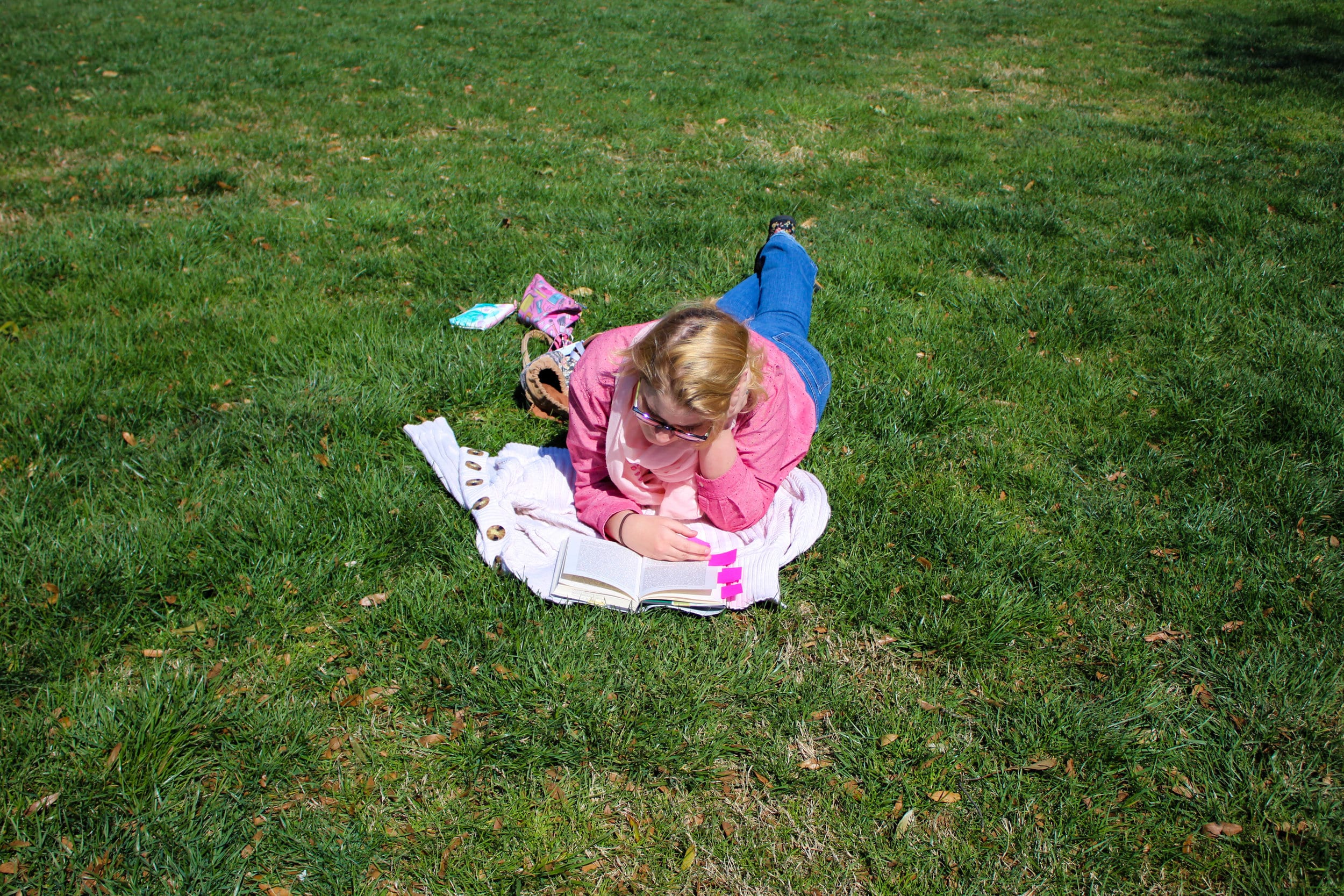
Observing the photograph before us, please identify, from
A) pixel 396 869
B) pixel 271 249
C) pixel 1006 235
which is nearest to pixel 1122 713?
pixel 396 869

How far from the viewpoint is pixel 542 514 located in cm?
Result: 320

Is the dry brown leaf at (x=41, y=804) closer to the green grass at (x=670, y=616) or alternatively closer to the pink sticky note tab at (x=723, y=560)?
the green grass at (x=670, y=616)

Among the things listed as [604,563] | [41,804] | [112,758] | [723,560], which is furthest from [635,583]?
[41,804]

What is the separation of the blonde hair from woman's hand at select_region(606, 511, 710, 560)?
55 centimetres

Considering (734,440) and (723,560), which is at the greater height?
(734,440)

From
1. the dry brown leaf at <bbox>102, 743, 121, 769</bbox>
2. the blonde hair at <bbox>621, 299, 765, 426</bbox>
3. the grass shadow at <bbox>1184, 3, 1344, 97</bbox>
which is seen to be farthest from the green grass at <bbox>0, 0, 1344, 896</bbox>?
the grass shadow at <bbox>1184, 3, 1344, 97</bbox>

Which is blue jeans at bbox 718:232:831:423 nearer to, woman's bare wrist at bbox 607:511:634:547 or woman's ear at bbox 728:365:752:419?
woman's ear at bbox 728:365:752:419

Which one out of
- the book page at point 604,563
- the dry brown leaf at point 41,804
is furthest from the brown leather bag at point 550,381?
the dry brown leaf at point 41,804

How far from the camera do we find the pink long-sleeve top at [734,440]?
300cm

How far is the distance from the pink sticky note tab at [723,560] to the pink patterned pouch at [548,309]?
177 cm

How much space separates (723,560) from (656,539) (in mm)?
281

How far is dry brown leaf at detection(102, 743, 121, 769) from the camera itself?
2.26m

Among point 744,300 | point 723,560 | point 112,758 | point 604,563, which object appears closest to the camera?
point 112,758

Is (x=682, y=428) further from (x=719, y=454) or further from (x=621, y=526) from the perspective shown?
(x=621, y=526)
